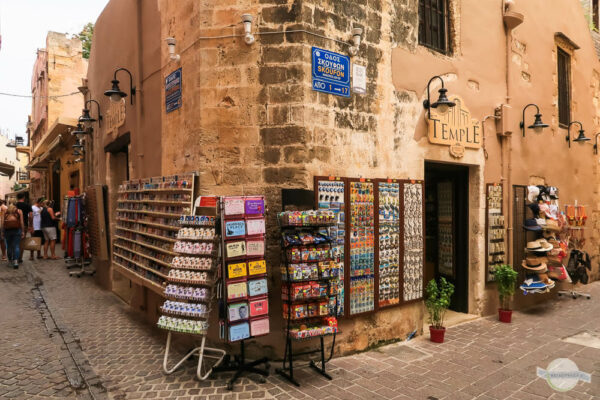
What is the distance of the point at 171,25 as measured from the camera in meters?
5.27

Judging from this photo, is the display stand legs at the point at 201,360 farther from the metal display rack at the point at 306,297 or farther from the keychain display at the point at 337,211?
the keychain display at the point at 337,211

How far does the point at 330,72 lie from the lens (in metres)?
4.66

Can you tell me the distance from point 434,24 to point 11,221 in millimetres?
10217

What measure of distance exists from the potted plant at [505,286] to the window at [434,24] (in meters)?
3.69

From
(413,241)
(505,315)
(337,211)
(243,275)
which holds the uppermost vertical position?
(337,211)

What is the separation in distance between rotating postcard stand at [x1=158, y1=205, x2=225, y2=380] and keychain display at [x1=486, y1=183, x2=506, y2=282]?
4847mm

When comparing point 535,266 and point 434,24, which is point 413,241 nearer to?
point 535,266

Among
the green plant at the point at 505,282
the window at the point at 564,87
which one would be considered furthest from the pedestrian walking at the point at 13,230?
the window at the point at 564,87

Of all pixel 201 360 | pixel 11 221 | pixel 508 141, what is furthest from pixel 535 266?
pixel 11 221

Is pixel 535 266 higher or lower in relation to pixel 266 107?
lower

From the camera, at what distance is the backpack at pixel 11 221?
30.4 ft

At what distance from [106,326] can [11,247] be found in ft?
19.7

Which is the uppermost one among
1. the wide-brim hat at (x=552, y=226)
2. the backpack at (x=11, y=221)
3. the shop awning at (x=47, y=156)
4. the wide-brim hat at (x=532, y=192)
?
the shop awning at (x=47, y=156)

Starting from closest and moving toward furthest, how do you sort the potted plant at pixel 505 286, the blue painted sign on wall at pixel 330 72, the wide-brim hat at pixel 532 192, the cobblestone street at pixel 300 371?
the cobblestone street at pixel 300 371, the blue painted sign on wall at pixel 330 72, the potted plant at pixel 505 286, the wide-brim hat at pixel 532 192
